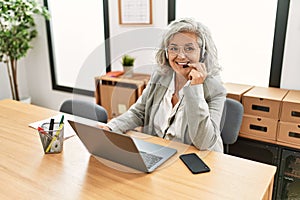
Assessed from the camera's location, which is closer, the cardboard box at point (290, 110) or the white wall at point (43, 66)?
the cardboard box at point (290, 110)

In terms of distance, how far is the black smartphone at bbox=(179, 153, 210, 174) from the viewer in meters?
1.00

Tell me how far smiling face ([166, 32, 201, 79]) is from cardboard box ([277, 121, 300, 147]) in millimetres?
861

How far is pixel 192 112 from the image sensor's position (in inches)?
46.6

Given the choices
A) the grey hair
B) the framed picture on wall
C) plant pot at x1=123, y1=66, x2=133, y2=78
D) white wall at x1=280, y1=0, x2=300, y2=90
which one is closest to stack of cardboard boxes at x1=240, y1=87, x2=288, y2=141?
white wall at x1=280, y1=0, x2=300, y2=90

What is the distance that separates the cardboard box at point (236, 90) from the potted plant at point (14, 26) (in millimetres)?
2316

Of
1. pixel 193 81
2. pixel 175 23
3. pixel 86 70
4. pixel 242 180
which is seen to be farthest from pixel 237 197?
pixel 86 70

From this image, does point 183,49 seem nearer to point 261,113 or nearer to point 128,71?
point 261,113

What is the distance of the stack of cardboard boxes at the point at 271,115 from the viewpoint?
69.6 inches

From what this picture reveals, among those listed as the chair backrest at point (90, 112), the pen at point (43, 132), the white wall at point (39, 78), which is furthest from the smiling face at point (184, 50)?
the white wall at point (39, 78)

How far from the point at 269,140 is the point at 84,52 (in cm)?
231

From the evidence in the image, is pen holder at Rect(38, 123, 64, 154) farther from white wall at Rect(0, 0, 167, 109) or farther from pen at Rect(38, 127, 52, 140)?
white wall at Rect(0, 0, 167, 109)

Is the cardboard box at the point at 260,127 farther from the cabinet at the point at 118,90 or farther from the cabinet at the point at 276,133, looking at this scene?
the cabinet at the point at 118,90

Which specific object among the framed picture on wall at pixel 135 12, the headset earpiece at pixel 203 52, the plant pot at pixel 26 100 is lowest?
the plant pot at pixel 26 100

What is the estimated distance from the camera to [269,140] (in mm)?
1869
